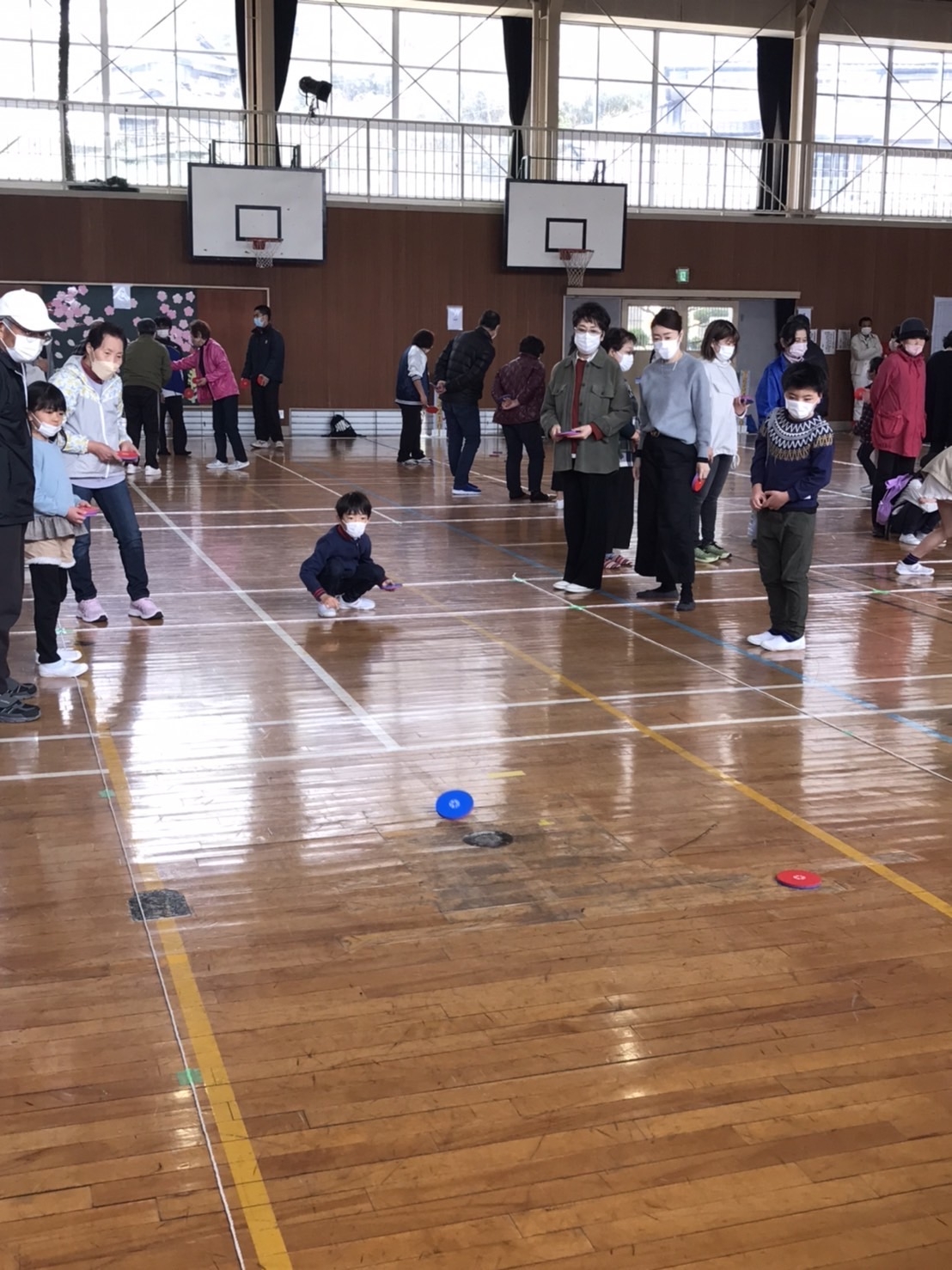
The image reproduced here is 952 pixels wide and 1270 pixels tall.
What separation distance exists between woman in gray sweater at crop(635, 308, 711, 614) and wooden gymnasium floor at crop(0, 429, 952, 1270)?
968 millimetres

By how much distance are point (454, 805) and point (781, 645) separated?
2826 millimetres

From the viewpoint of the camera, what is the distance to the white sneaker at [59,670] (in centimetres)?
592

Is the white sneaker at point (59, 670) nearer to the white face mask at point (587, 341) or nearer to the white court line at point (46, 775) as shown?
the white court line at point (46, 775)

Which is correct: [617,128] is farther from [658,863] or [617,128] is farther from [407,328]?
[658,863]

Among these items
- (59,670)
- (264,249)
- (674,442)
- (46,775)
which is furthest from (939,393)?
(264,249)

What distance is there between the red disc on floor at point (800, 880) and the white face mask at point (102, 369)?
4.17m

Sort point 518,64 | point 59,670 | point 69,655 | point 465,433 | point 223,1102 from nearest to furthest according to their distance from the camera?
point 223,1102 < point 59,670 < point 69,655 < point 465,433 < point 518,64

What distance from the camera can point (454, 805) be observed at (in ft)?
14.0

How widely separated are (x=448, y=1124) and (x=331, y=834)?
1.61 metres

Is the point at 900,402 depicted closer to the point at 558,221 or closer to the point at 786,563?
the point at 786,563

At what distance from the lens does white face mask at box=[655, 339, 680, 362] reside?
279 inches

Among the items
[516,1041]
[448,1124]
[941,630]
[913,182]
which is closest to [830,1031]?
[516,1041]

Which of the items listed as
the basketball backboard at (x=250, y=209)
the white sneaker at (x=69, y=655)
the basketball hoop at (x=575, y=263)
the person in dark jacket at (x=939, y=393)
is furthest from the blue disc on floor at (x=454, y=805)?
the basketball hoop at (x=575, y=263)

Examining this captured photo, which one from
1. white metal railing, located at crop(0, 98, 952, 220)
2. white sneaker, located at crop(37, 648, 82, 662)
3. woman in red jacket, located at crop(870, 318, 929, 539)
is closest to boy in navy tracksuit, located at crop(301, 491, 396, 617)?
white sneaker, located at crop(37, 648, 82, 662)
